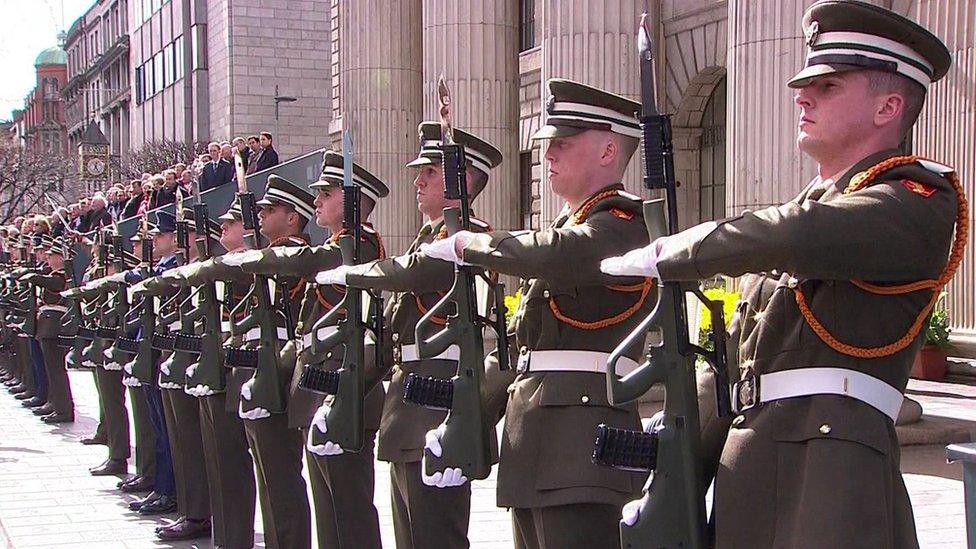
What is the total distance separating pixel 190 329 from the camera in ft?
22.1

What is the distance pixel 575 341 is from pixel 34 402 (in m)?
11.1

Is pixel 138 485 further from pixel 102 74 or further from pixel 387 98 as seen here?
pixel 102 74

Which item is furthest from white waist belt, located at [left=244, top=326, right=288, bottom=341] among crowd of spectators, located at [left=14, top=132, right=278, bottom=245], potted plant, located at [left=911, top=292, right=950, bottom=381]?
crowd of spectators, located at [left=14, top=132, right=278, bottom=245]

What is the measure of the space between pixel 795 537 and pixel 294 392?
3.11 m

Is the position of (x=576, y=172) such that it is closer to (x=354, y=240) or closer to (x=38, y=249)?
(x=354, y=240)

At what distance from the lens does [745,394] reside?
287 cm

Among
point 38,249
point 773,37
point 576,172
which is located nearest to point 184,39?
point 38,249

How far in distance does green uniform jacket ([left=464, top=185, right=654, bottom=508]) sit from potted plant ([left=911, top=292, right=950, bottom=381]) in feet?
26.5

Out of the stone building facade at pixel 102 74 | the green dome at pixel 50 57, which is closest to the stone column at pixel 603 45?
the stone building facade at pixel 102 74

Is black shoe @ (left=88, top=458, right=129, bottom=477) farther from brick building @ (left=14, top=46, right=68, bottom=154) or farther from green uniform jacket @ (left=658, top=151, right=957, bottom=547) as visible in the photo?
brick building @ (left=14, top=46, right=68, bottom=154)

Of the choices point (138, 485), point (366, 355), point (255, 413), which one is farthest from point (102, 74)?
point (366, 355)

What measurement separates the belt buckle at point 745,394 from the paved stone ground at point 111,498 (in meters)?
Answer: 3.54

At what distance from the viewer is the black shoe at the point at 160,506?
7586mm

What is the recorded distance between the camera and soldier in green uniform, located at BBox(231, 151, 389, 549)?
5047mm
